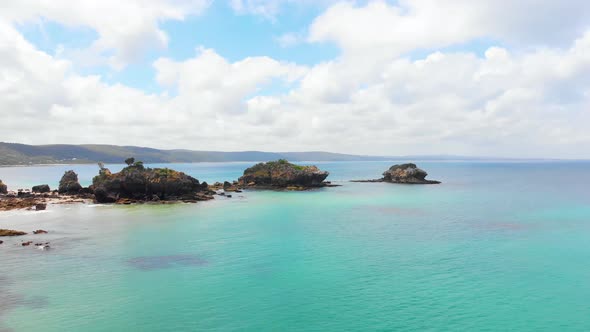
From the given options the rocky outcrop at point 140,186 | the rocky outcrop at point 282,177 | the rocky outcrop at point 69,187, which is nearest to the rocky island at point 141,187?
the rocky outcrop at point 140,186

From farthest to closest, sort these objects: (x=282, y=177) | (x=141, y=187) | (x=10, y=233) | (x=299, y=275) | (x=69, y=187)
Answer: (x=282, y=177)
(x=69, y=187)
(x=141, y=187)
(x=10, y=233)
(x=299, y=275)

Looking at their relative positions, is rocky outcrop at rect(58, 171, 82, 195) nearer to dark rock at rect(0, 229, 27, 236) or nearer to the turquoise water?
the turquoise water

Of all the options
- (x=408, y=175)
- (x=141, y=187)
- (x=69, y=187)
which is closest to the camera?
(x=141, y=187)

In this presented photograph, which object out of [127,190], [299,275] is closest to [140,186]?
[127,190]

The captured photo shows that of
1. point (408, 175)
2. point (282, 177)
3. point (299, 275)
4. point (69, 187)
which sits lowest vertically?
point (299, 275)

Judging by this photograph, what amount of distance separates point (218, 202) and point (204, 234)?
36.7 m

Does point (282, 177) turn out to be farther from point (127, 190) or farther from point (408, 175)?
point (408, 175)

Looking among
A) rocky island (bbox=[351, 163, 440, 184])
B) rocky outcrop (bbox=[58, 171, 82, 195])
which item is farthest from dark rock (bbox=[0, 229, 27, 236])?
rocky island (bbox=[351, 163, 440, 184])

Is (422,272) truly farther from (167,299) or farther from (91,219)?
(91,219)

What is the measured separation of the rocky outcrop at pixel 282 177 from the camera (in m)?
121

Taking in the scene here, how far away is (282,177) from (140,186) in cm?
4617

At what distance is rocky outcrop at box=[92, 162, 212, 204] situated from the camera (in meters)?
86.2

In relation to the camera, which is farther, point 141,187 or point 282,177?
point 282,177

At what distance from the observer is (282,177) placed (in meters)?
122
